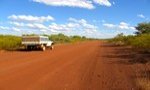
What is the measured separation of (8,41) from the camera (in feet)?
149

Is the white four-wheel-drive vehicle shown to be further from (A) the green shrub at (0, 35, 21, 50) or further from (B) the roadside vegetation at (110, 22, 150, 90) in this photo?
(B) the roadside vegetation at (110, 22, 150, 90)

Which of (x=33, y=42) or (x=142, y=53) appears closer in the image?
(x=142, y=53)

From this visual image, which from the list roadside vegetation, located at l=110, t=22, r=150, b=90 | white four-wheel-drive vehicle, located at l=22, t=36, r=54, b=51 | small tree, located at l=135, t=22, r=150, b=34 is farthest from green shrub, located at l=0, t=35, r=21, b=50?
small tree, located at l=135, t=22, r=150, b=34

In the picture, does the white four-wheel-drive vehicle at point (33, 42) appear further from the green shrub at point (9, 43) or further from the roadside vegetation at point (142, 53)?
the roadside vegetation at point (142, 53)

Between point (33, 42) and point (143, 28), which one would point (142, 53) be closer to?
point (33, 42)

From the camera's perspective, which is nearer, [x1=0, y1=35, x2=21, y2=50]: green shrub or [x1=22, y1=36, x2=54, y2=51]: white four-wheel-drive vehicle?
[x1=22, y1=36, x2=54, y2=51]: white four-wheel-drive vehicle

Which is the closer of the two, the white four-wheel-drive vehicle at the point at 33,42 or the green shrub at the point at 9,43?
the white four-wheel-drive vehicle at the point at 33,42

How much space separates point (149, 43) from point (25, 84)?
1083 inches

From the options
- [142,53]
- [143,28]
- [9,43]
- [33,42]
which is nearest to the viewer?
[142,53]

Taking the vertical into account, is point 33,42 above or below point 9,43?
above

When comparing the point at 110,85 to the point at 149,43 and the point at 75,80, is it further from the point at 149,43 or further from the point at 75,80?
the point at 149,43

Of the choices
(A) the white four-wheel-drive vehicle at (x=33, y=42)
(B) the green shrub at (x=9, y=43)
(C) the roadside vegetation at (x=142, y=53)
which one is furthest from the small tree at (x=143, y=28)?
(A) the white four-wheel-drive vehicle at (x=33, y=42)

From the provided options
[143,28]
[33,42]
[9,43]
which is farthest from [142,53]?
[143,28]

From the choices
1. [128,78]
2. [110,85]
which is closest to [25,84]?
[110,85]
